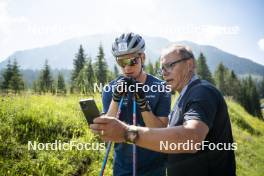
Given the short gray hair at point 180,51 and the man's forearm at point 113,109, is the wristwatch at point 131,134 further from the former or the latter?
the man's forearm at point 113,109

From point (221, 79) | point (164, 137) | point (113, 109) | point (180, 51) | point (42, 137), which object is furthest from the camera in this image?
point (221, 79)

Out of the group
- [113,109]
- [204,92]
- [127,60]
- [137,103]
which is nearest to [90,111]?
[204,92]

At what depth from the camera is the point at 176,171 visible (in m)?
3.12

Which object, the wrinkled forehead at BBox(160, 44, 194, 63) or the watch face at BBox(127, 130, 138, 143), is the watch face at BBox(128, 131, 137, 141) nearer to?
Answer: the watch face at BBox(127, 130, 138, 143)

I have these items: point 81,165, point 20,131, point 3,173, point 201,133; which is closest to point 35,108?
point 20,131

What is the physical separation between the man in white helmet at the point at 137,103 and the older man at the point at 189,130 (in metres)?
0.70

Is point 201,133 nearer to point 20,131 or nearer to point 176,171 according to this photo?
point 176,171

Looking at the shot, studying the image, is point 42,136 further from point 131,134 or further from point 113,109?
point 131,134

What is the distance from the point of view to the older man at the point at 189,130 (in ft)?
→ 7.66

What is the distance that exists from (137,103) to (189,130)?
1553 mm

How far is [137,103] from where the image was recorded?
3846 millimetres

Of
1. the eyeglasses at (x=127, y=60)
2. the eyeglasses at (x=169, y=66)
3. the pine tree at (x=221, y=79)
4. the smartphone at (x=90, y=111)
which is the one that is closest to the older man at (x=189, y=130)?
the eyeglasses at (x=169, y=66)

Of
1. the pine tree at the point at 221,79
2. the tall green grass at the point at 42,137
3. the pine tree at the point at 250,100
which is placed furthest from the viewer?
the pine tree at the point at 221,79

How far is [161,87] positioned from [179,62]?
981 mm
